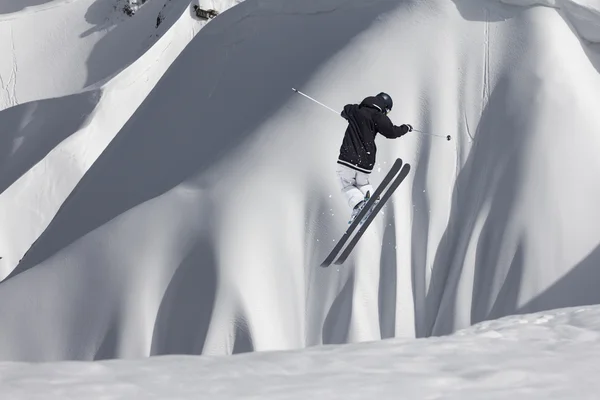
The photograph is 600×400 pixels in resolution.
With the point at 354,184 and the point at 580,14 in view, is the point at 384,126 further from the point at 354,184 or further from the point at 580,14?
the point at 580,14

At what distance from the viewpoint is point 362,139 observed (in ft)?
27.8

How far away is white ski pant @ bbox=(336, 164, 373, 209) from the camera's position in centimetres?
862

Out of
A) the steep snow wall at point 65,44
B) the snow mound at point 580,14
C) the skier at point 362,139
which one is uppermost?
the steep snow wall at point 65,44

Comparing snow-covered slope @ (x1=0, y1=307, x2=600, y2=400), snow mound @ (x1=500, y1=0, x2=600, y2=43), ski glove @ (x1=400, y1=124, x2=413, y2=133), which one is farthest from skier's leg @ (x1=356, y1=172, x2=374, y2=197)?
snow mound @ (x1=500, y1=0, x2=600, y2=43)

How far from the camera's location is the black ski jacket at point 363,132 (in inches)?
334

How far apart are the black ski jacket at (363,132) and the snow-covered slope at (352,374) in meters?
3.37

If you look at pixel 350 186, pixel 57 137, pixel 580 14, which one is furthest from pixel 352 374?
pixel 57 137

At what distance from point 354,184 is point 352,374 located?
418cm

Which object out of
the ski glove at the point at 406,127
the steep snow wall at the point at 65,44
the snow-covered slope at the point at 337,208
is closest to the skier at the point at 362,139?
the ski glove at the point at 406,127

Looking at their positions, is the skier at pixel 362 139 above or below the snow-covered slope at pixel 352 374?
above

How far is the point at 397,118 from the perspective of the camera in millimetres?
15812

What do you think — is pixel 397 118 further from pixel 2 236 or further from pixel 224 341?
pixel 2 236

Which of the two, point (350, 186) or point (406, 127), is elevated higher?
point (406, 127)

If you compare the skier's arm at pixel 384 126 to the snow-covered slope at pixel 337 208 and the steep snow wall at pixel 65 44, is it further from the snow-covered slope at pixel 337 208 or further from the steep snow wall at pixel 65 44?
the steep snow wall at pixel 65 44
